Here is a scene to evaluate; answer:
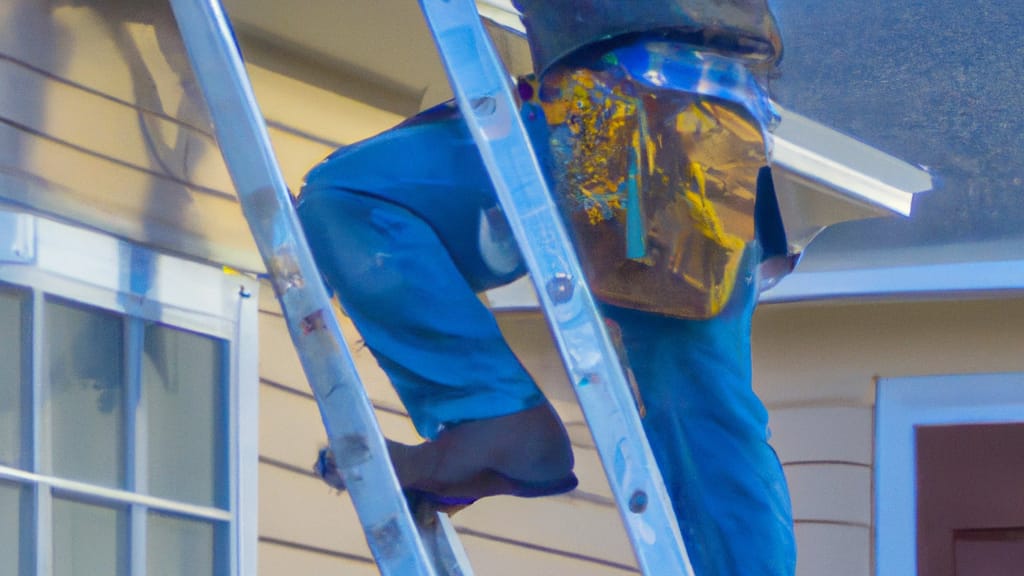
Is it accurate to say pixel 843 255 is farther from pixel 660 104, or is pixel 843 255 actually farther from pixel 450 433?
pixel 450 433

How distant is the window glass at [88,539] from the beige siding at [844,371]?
219cm

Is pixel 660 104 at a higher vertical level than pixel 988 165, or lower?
lower

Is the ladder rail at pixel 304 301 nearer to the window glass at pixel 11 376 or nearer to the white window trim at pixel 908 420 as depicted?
the window glass at pixel 11 376

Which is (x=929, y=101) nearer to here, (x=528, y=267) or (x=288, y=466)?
(x=288, y=466)

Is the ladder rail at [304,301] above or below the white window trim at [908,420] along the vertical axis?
below

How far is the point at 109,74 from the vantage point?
3.22 metres

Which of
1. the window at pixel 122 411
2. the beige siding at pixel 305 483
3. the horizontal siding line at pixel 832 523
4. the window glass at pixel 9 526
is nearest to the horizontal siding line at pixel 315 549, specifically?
the beige siding at pixel 305 483

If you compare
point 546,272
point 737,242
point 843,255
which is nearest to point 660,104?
point 737,242

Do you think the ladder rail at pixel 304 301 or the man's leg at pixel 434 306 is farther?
the man's leg at pixel 434 306

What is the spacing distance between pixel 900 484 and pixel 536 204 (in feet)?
8.16

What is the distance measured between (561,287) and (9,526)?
110 cm

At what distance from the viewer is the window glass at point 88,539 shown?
2908 millimetres

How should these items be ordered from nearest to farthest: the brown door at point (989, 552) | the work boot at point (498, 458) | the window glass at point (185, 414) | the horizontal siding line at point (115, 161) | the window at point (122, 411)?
1. the work boot at point (498, 458)
2. the window at point (122, 411)
3. the horizontal siding line at point (115, 161)
4. the window glass at point (185, 414)
5. the brown door at point (989, 552)

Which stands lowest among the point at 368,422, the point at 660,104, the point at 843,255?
the point at 368,422
